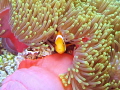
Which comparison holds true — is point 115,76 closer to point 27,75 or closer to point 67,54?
point 67,54

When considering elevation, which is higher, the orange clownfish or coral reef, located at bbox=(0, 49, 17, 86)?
the orange clownfish

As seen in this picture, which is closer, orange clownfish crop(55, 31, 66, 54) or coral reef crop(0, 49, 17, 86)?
orange clownfish crop(55, 31, 66, 54)

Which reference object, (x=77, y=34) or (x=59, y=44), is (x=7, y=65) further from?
A: (x=77, y=34)

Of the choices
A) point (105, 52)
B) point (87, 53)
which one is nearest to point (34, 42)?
point (87, 53)

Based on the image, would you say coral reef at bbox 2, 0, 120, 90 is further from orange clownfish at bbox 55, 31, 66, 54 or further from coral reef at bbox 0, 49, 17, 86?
coral reef at bbox 0, 49, 17, 86

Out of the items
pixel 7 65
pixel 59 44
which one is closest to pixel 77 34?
pixel 59 44

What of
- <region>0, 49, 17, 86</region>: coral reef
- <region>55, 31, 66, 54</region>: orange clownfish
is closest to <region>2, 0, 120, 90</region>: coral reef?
<region>55, 31, 66, 54</region>: orange clownfish

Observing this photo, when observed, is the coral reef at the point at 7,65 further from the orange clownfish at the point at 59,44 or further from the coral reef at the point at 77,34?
the orange clownfish at the point at 59,44

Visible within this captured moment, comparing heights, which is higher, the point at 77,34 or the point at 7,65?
the point at 77,34
